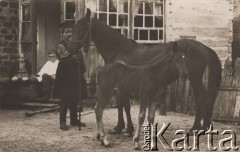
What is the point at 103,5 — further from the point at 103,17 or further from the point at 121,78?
the point at 121,78

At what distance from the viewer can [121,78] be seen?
8.27 metres

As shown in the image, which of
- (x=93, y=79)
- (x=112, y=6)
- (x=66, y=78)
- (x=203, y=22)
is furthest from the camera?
(x=203, y=22)

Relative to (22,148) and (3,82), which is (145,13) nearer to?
(3,82)

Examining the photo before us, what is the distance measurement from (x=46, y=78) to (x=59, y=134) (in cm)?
340

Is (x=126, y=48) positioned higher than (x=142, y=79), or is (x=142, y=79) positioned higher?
(x=126, y=48)

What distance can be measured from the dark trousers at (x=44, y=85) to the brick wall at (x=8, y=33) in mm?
1442

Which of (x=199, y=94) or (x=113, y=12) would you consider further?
(x=113, y=12)

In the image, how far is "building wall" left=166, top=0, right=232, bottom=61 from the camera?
46.6ft

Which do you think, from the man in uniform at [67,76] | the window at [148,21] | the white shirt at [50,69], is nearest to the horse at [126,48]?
the man in uniform at [67,76]

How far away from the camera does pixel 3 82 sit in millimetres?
13469

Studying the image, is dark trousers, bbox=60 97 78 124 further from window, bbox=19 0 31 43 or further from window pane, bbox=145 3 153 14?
window pane, bbox=145 3 153 14

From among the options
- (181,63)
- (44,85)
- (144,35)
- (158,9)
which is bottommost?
(44,85)

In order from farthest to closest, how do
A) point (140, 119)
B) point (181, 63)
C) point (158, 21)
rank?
1. point (158, 21)
2. point (140, 119)
3. point (181, 63)

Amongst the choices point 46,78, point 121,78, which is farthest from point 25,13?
point 121,78
